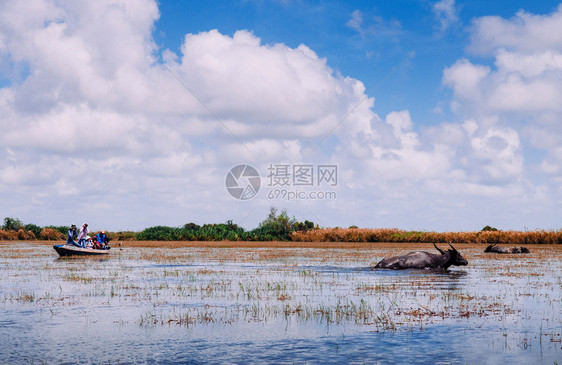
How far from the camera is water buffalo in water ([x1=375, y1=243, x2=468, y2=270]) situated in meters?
21.9

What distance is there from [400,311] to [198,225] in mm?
51277

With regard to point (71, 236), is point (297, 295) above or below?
below

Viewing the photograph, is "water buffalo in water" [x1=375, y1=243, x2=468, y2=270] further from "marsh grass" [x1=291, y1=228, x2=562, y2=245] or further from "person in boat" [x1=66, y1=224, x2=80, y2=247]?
"marsh grass" [x1=291, y1=228, x2=562, y2=245]

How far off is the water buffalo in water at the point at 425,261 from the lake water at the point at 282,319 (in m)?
3.05

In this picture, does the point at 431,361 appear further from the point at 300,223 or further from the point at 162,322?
the point at 300,223

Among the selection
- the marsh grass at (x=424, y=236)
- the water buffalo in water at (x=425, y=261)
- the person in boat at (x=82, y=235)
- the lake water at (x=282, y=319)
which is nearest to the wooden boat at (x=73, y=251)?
the person in boat at (x=82, y=235)

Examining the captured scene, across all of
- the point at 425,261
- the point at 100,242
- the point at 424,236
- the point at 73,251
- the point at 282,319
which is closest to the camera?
the point at 282,319

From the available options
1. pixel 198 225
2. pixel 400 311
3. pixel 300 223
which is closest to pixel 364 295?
pixel 400 311

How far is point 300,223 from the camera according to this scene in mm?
57719

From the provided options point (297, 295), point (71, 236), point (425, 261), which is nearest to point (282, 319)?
point (297, 295)

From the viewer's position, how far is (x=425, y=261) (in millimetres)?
22297

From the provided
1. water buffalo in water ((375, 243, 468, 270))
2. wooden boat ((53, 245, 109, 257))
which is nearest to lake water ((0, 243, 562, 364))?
water buffalo in water ((375, 243, 468, 270))

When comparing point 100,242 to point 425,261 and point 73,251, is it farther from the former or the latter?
point 425,261

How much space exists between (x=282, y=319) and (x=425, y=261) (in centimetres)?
1264
